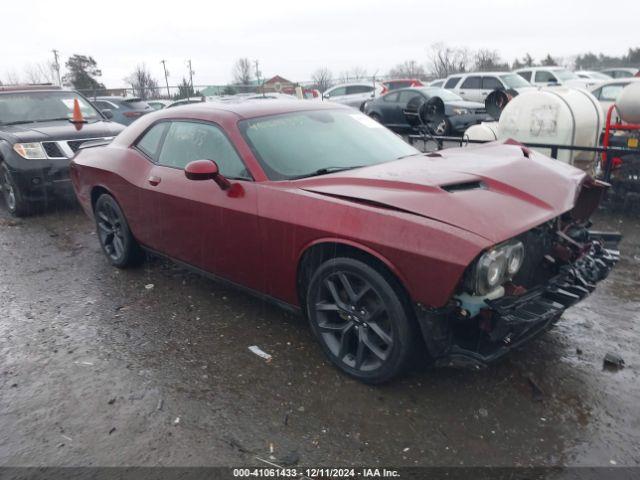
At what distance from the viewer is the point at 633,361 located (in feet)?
10.5

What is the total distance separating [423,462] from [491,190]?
152 centimetres

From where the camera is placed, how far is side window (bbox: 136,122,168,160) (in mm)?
4375

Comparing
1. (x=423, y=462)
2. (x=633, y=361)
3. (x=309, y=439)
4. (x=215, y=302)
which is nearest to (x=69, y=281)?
(x=215, y=302)

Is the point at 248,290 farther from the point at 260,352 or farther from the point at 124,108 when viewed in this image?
the point at 124,108

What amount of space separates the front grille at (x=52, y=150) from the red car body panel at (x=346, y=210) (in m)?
3.12

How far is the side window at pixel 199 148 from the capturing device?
3.61 m

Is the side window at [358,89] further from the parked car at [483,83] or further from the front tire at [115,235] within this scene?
the front tire at [115,235]

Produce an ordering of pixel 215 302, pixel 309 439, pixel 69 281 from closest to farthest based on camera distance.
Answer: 1. pixel 309 439
2. pixel 215 302
3. pixel 69 281

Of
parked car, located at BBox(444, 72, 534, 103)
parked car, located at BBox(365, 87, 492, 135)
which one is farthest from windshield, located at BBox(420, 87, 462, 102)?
parked car, located at BBox(444, 72, 534, 103)

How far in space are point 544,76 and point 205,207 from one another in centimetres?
1784

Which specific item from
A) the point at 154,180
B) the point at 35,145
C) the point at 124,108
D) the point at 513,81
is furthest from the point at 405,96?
the point at 154,180

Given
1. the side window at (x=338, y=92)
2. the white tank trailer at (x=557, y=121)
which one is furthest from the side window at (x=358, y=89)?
the white tank trailer at (x=557, y=121)

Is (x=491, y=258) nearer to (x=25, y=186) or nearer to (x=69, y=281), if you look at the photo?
(x=69, y=281)

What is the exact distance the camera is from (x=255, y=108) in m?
3.96
